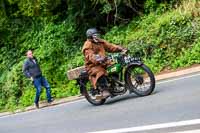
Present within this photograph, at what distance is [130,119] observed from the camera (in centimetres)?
973

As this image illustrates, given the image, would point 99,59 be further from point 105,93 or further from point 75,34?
point 75,34

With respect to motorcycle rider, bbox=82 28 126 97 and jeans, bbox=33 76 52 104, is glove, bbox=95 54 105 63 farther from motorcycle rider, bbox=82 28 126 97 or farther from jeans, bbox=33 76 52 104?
jeans, bbox=33 76 52 104

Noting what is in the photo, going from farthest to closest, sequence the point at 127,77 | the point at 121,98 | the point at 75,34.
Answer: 1. the point at 75,34
2. the point at 121,98
3. the point at 127,77

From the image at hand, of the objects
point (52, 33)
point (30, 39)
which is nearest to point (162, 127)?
point (52, 33)

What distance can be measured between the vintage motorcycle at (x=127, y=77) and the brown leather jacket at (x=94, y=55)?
0.51ft

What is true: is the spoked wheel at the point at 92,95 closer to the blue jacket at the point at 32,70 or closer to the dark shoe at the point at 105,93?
the dark shoe at the point at 105,93

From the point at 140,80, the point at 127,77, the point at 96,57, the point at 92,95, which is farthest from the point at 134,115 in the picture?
the point at 92,95

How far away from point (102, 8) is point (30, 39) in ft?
15.5

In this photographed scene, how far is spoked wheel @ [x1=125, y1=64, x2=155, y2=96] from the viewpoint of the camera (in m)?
11.4

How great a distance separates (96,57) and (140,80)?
1.14 metres

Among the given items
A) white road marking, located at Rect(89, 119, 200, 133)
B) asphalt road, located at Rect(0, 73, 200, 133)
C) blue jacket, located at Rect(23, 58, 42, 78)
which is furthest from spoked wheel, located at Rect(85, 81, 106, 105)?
blue jacket, located at Rect(23, 58, 42, 78)

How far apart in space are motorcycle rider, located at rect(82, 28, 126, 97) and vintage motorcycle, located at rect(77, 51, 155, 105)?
0.39ft

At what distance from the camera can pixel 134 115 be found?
996cm

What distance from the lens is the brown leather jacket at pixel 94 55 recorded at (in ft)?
39.2
